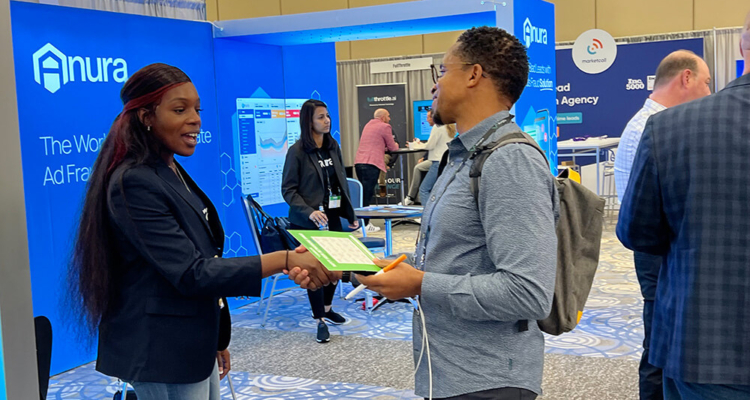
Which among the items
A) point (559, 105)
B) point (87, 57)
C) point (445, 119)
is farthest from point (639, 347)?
point (559, 105)

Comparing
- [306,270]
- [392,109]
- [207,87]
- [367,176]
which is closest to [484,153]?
[306,270]

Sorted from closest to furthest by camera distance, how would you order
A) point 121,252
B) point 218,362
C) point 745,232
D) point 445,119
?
point 745,232 → point 445,119 → point 121,252 → point 218,362

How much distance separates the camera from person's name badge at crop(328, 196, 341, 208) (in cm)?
493

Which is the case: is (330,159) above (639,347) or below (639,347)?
above

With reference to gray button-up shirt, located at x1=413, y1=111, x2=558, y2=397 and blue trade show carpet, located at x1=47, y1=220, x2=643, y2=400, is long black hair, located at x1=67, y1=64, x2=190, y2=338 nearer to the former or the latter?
gray button-up shirt, located at x1=413, y1=111, x2=558, y2=397

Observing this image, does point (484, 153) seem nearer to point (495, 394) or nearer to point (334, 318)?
point (495, 394)

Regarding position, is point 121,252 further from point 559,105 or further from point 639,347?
point 559,105

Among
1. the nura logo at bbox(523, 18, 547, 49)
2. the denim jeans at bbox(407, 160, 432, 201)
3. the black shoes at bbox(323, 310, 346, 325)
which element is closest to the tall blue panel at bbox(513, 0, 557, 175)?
the nura logo at bbox(523, 18, 547, 49)

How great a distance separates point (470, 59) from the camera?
59.2 inches

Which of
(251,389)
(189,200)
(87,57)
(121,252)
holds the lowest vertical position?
(251,389)

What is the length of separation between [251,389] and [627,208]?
2727 mm

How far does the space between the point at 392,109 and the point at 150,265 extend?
10753 millimetres

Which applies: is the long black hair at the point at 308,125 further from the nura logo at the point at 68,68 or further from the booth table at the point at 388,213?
the nura logo at the point at 68,68

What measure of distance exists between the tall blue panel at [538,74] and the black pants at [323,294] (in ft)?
4.83
